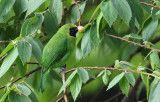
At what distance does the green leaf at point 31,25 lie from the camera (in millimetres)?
1869

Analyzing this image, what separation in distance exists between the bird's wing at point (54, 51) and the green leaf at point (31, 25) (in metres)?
0.31

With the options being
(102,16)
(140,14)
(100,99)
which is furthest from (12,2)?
(100,99)

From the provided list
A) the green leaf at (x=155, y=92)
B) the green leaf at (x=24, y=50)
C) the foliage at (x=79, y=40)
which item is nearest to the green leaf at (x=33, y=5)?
the foliage at (x=79, y=40)

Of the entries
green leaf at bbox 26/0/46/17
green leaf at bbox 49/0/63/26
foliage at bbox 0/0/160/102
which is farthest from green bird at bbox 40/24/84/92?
green leaf at bbox 26/0/46/17

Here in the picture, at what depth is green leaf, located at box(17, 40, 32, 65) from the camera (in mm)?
1641

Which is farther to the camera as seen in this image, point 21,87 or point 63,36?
point 63,36

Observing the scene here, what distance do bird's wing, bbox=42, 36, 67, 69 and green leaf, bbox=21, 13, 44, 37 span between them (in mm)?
309

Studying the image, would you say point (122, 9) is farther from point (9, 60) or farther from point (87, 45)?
point (9, 60)

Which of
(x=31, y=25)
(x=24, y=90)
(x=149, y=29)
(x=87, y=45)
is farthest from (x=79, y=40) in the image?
(x=24, y=90)

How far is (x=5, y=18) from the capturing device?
221 centimetres

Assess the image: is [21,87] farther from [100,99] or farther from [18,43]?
[100,99]

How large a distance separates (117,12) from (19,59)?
536 mm

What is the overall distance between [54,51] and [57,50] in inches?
1.4

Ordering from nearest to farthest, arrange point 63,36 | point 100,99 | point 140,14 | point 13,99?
point 13,99
point 140,14
point 63,36
point 100,99
